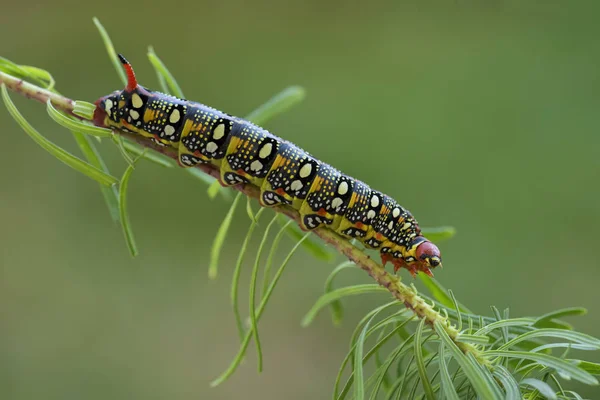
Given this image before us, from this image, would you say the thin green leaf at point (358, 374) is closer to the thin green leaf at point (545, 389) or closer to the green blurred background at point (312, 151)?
the thin green leaf at point (545, 389)

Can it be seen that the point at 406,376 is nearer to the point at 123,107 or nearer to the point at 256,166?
the point at 256,166

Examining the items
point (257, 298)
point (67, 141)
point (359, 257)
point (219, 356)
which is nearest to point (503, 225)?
point (257, 298)

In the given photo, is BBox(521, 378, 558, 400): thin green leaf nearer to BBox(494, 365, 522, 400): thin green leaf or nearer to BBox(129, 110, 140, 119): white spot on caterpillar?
BBox(494, 365, 522, 400): thin green leaf

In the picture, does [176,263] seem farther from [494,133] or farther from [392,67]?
[494,133]

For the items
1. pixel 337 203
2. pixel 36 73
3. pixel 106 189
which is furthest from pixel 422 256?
pixel 36 73

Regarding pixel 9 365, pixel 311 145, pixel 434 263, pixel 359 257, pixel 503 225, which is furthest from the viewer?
pixel 311 145
